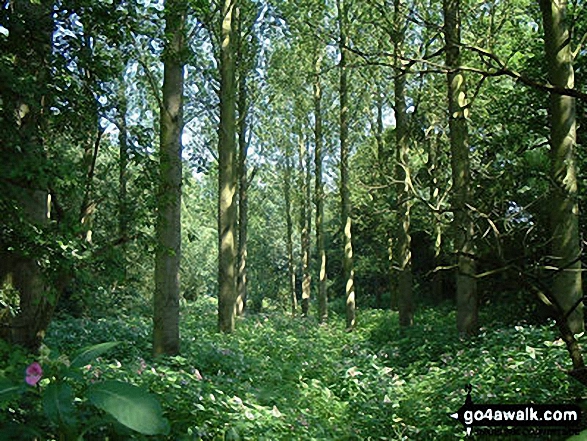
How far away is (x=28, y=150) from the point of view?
15.3ft

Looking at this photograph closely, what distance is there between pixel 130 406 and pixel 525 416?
2927mm

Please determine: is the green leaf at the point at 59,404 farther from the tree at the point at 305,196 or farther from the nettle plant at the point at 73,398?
the tree at the point at 305,196

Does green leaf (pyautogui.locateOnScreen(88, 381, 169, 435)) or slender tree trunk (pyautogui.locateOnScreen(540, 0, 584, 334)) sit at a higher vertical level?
slender tree trunk (pyautogui.locateOnScreen(540, 0, 584, 334))

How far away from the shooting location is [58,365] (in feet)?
9.75

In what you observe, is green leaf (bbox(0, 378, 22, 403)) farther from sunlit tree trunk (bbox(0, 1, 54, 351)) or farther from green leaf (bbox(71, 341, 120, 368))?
sunlit tree trunk (bbox(0, 1, 54, 351))

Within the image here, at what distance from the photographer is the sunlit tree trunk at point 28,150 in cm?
461

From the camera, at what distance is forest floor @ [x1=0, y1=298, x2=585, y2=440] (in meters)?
4.57

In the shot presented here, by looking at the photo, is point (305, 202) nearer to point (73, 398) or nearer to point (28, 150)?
point (28, 150)

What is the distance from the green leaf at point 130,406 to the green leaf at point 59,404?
0.41ft

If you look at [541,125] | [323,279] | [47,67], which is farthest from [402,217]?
[47,67]

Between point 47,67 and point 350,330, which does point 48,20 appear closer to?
point 47,67

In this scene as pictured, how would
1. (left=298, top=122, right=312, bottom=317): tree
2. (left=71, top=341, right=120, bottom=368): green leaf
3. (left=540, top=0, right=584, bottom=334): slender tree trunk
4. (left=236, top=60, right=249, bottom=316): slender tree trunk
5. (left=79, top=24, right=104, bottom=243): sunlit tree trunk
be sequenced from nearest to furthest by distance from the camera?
(left=71, top=341, right=120, bottom=368): green leaf
(left=79, top=24, right=104, bottom=243): sunlit tree trunk
(left=540, top=0, right=584, bottom=334): slender tree trunk
(left=236, top=60, right=249, bottom=316): slender tree trunk
(left=298, top=122, right=312, bottom=317): tree

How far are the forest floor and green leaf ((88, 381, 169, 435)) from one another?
1.98ft

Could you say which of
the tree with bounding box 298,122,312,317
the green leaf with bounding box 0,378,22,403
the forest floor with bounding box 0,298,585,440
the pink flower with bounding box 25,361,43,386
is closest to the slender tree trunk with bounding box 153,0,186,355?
the forest floor with bounding box 0,298,585,440
